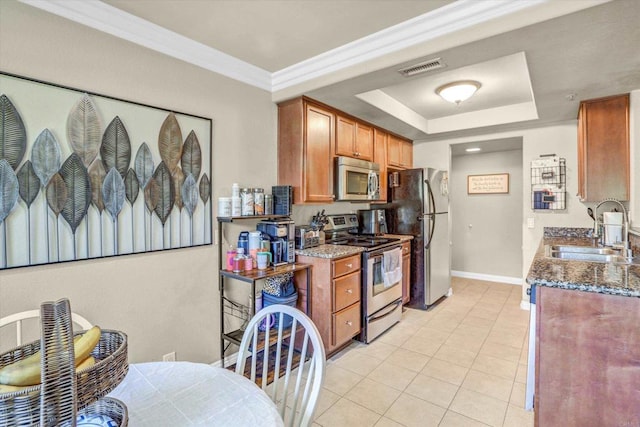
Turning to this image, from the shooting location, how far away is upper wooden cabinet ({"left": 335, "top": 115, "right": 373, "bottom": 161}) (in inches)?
130

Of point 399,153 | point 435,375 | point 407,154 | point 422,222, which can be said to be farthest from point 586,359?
point 407,154

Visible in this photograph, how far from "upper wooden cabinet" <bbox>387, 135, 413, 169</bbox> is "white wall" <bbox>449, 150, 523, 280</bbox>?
1482 mm

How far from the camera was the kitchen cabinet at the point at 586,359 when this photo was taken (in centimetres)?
151

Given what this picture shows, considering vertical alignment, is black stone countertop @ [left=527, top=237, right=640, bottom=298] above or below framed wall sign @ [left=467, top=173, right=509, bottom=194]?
below

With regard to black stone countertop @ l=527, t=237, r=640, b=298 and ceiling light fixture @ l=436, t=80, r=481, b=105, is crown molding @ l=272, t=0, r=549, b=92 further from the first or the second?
black stone countertop @ l=527, t=237, r=640, b=298

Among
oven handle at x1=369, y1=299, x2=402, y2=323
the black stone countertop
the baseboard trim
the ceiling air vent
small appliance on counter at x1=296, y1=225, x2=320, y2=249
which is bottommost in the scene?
the baseboard trim

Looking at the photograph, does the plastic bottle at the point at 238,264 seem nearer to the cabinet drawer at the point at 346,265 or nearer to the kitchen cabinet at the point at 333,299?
the kitchen cabinet at the point at 333,299

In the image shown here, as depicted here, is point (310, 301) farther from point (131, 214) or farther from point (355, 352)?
point (131, 214)

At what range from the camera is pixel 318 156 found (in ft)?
9.91

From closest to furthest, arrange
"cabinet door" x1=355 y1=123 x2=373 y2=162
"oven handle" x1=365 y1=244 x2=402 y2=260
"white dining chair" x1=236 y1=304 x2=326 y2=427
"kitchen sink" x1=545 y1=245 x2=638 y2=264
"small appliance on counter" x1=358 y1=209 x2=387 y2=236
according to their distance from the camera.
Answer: "white dining chair" x1=236 y1=304 x2=326 y2=427 < "kitchen sink" x1=545 y1=245 x2=638 y2=264 < "oven handle" x1=365 y1=244 x2=402 y2=260 < "cabinet door" x1=355 y1=123 x2=373 y2=162 < "small appliance on counter" x1=358 y1=209 x2=387 y2=236

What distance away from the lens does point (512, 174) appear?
5.17 meters

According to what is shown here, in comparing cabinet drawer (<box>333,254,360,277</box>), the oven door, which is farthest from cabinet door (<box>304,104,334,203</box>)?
the oven door

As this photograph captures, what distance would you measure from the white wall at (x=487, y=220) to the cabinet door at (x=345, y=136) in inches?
120

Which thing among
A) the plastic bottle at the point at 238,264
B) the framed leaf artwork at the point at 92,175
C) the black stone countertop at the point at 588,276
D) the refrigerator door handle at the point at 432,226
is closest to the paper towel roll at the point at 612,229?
the black stone countertop at the point at 588,276
